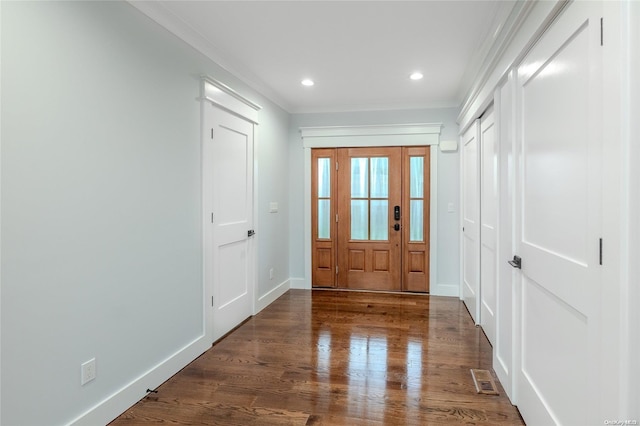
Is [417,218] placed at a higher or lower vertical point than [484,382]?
higher

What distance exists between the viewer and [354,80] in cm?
376

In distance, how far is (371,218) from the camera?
4.86 meters

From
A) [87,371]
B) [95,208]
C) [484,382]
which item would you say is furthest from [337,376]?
[95,208]

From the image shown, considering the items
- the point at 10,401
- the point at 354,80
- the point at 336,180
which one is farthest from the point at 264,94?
the point at 10,401

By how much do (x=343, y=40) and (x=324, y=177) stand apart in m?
→ 2.37

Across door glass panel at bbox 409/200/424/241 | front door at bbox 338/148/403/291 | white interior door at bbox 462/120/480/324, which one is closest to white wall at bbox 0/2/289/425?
front door at bbox 338/148/403/291

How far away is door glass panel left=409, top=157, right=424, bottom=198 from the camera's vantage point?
4.72 meters

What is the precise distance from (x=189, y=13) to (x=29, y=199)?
1577 millimetres

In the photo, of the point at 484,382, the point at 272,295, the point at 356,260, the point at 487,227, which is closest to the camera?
the point at 484,382

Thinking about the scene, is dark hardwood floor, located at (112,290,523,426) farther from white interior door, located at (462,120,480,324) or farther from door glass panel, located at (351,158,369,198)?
door glass panel, located at (351,158,369,198)

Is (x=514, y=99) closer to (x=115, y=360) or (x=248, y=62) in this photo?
(x=248, y=62)

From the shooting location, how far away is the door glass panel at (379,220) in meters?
4.82

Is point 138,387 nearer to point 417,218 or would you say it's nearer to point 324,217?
point 324,217

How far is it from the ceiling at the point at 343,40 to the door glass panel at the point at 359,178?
1.00 meters
